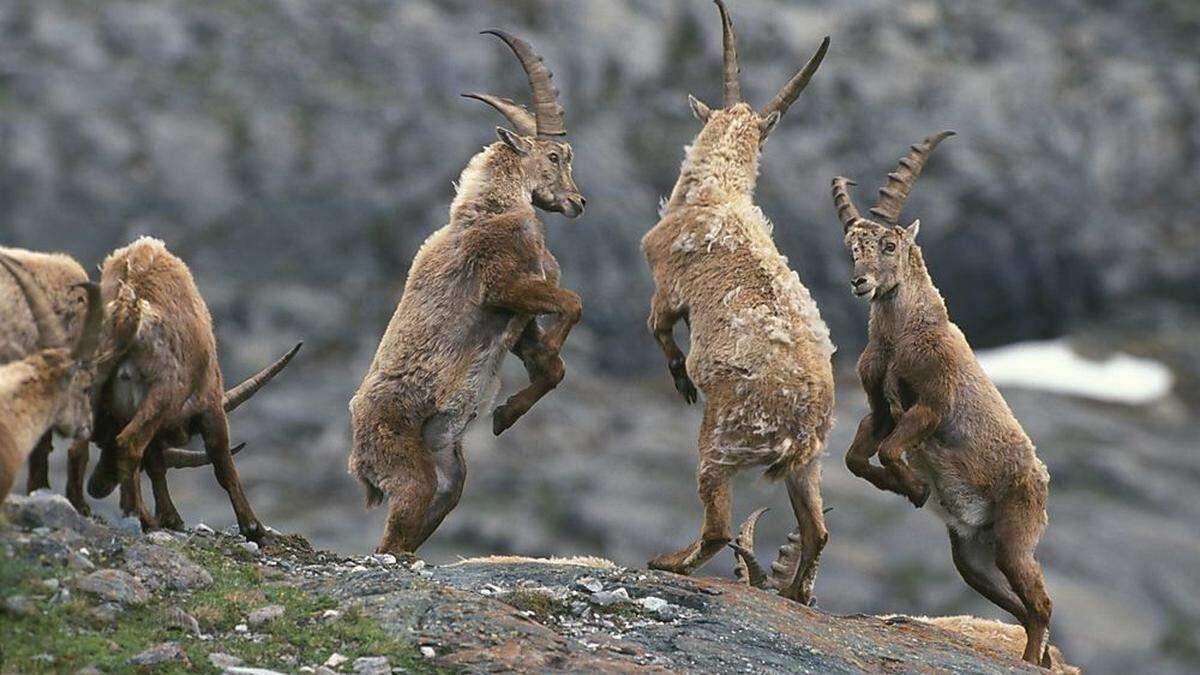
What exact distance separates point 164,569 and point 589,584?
2424 mm

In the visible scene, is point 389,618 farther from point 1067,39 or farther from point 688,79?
point 1067,39

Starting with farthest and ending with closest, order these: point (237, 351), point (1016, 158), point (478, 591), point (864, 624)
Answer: point (1016, 158) < point (237, 351) < point (864, 624) < point (478, 591)

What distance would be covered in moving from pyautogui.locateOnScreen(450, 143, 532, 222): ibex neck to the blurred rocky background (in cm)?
2909

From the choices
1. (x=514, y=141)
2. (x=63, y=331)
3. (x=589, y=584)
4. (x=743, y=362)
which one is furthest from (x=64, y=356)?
(x=514, y=141)

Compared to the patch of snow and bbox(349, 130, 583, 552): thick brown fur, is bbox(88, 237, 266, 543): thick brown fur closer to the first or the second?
bbox(349, 130, 583, 552): thick brown fur

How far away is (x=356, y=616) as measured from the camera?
10.4 metres

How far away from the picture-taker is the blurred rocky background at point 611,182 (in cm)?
4622

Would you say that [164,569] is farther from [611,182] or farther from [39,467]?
[611,182]

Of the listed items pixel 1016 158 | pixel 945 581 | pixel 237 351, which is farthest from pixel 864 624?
pixel 1016 158

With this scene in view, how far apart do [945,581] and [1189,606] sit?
4971 mm

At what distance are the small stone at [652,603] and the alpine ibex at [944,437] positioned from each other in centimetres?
225

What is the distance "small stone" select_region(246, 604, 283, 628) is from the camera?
33.3 feet

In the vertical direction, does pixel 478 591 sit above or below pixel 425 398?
below

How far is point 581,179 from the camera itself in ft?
162
